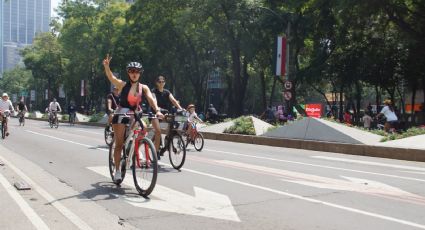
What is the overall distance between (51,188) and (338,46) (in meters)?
32.0

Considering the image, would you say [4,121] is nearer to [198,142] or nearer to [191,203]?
[198,142]

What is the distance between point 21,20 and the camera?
124m

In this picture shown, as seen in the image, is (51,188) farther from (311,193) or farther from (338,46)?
(338,46)

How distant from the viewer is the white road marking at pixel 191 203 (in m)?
6.48

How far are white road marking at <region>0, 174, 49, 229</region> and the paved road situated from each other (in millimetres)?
11

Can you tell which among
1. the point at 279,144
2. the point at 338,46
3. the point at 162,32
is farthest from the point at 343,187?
the point at 162,32

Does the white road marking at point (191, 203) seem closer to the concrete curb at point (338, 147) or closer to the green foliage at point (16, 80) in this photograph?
the concrete curb at point (338, 147)

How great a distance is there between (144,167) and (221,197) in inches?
47.9

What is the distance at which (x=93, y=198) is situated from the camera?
295 inches

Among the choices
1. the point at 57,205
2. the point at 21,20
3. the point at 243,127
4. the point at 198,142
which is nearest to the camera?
the point at 57,205

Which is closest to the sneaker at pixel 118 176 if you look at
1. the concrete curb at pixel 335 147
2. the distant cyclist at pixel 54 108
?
the concrete curb at pixel 335 147

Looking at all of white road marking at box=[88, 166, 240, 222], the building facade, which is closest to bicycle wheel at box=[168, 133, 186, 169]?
white road marking at box=[88, 166, 240, 222]

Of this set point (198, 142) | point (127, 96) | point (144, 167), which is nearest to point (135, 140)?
point (144, 167)

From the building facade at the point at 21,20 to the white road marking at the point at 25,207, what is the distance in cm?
10571
